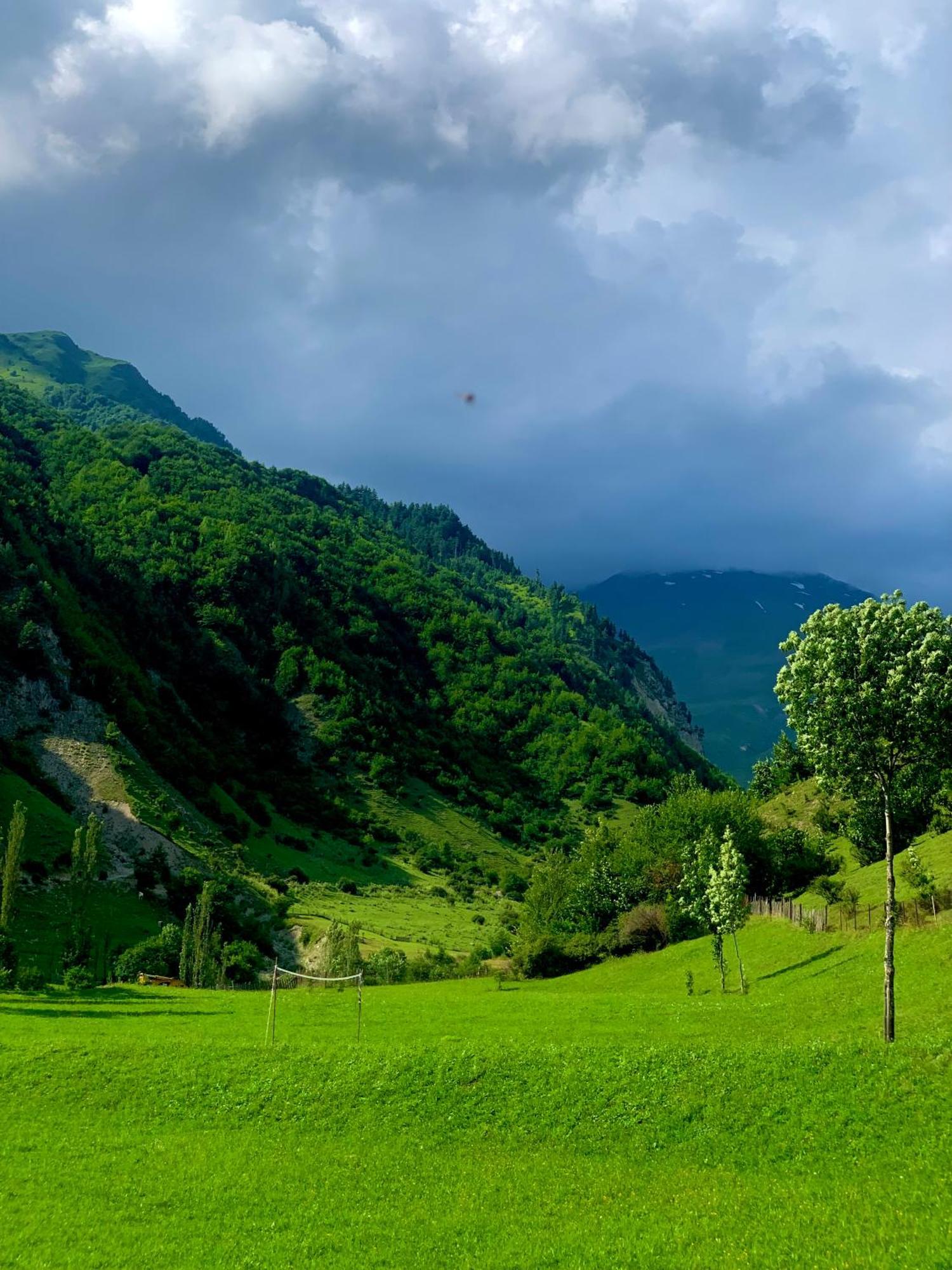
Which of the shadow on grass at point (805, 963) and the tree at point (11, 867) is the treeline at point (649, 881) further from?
the tree at point (11, 867)

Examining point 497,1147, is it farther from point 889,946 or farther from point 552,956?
point 552,956

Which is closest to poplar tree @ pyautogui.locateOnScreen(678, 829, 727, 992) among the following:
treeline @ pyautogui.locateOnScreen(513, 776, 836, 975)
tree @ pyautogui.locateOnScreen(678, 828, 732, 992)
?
tree @ pyautogui.locateOnScreen(678, 828, 732, 992)

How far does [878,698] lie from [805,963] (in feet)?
98.5

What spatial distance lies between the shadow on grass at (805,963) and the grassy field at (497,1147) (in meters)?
12.1

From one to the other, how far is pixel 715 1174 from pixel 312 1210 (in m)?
11.0

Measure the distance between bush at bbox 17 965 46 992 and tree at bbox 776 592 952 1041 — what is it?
5657 cm

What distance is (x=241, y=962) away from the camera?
3329 inches

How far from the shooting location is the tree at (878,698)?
1177 inches

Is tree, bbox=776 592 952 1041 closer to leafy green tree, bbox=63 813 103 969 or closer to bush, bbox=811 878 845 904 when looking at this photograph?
bush, bbox=811 878 845 904

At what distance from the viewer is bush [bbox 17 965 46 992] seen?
58719mm

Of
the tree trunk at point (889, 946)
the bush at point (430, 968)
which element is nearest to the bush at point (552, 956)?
the bush at point (430, 968)

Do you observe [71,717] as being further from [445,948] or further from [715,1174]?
[715,1174]

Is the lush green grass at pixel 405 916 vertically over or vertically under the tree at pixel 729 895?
under

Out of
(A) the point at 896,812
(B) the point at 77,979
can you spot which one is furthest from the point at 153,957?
(A) the point at 896,812
